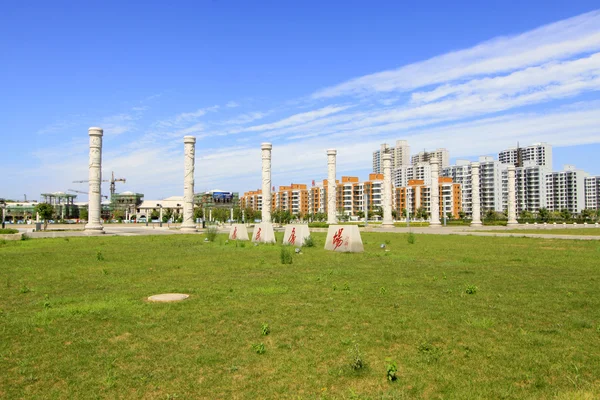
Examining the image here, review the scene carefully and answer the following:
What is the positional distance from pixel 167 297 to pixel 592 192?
7893 inches

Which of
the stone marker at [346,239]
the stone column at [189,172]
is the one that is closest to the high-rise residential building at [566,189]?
the stone column at [189,172]

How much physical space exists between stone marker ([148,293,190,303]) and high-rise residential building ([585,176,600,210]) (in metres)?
196

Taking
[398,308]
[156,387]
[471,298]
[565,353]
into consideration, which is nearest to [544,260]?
[471,298]

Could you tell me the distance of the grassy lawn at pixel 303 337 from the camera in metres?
5.72

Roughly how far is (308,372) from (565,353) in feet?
12.5

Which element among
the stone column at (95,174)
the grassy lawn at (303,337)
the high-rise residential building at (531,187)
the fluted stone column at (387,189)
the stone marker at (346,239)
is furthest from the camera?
the high-rise residential building at (531,187)

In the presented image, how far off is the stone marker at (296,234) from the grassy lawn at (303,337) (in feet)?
42.2

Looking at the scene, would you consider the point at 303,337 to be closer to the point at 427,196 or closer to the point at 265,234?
the point at 265,234

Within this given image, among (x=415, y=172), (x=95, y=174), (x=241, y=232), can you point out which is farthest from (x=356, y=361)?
(x=415, y=172)

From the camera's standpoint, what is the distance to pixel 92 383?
5797mm

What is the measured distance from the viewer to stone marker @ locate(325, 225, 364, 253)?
2261 centimetres

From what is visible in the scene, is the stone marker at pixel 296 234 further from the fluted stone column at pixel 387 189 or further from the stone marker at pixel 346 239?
the fluted stone column at pixel 387 189

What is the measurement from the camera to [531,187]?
15338 cm

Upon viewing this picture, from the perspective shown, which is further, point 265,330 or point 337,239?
point 337,239
